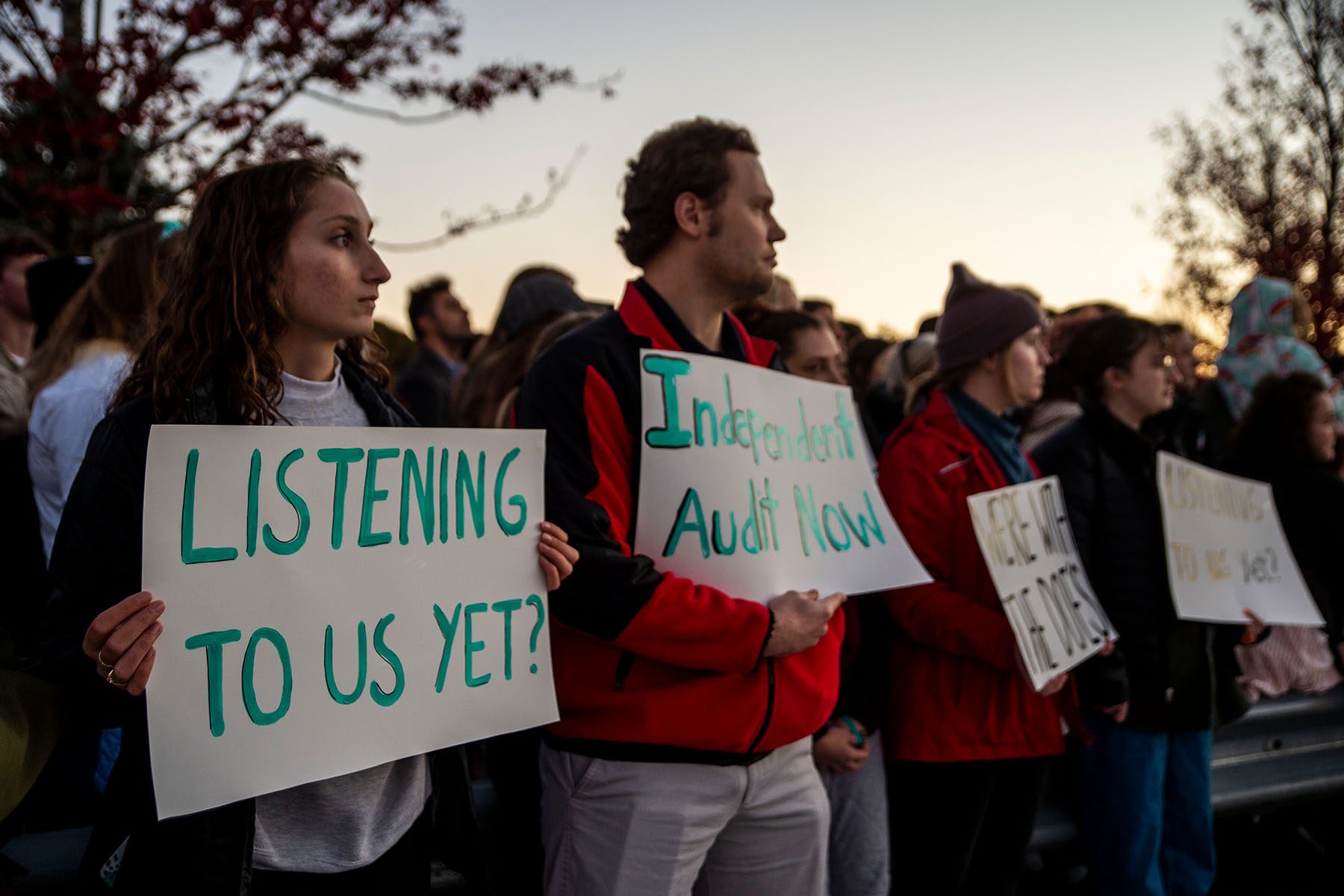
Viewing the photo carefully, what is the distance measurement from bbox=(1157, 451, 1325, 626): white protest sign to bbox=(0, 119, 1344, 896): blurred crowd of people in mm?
64

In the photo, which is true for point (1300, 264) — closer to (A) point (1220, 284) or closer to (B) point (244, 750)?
(A) point (1220, 284)

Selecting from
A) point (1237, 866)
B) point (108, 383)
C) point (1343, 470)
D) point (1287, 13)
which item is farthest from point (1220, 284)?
point (108, 383)

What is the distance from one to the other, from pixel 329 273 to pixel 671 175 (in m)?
0.86

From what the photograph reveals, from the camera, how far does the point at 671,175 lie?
7.36ft

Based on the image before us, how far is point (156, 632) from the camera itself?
4.37 feet

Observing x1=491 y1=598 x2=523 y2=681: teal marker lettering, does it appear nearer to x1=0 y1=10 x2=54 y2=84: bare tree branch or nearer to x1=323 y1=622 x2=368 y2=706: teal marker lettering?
x1=323 y1=622 x2=368 y2=706: teal marker lettering

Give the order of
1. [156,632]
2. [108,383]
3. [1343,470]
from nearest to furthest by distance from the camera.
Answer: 1. [156,632]
2. [108,383]
3. [1343,470]

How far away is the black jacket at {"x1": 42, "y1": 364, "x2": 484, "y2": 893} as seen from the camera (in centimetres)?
144

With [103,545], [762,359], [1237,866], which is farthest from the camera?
[1237,866]

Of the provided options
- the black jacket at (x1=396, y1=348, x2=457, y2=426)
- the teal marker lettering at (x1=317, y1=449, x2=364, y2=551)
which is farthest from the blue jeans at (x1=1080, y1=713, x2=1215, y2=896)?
the black jacket at (x1=396, y1=348, x2=457, y2=426)

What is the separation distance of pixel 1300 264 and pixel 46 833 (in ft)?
54.3

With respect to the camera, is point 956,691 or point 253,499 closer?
point 253,499

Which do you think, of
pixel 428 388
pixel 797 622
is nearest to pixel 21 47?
pixel 428 388

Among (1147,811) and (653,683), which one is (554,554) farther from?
(1147,811)
